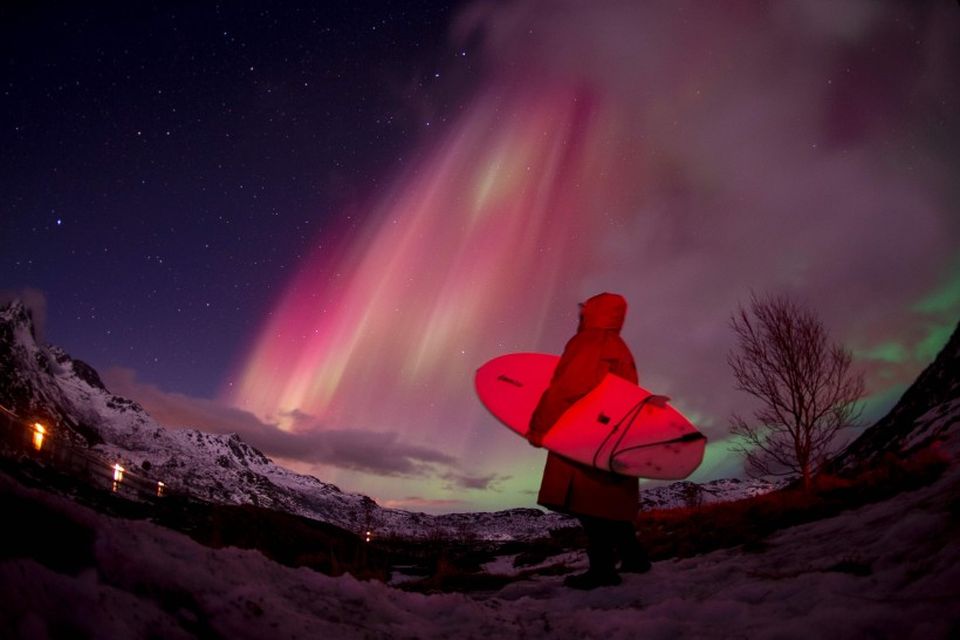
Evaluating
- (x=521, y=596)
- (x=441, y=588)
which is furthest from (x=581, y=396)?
(x=441, y=588)

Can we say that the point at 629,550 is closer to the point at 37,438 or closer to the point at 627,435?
the point at 627,435

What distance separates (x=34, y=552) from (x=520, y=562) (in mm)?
9018

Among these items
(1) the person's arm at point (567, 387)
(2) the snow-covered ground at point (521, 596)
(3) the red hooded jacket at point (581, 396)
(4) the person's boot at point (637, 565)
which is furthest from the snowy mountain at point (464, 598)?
(1) the person's arm at point (567, 387)

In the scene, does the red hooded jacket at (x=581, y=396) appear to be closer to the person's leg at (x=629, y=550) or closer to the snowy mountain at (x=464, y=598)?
the person's leg at (x=629, y=550)

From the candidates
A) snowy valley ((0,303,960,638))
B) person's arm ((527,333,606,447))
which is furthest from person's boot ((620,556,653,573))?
person's arm ((527,333,606,447))

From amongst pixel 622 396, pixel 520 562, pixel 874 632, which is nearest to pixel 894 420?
pixel 520 562

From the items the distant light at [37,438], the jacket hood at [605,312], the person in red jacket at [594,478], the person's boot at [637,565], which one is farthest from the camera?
the jacket hood at [605,312]

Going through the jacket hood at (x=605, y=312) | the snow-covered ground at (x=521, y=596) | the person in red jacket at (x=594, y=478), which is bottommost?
the snow-covered ground at (x=521, y=596)

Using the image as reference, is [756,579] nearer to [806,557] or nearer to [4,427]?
[806,557]

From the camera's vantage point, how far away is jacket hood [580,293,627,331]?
5.41 m

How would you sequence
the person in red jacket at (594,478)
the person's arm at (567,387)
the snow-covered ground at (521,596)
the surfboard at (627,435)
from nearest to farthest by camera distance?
the snow-covered ground at (521,596) < the surfboard at (627,435) < the person in red jacket at (594,478) < the person's arm at (567,387)

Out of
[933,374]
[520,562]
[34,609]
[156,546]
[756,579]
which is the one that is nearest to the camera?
[34,609]

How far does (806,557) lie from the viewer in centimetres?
406

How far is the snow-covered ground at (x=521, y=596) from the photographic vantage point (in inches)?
61.5
